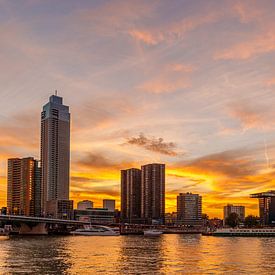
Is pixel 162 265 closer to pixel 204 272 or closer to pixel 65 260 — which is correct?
pixel 204 272

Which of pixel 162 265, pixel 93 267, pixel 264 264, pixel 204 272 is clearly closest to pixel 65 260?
pixel 93 267

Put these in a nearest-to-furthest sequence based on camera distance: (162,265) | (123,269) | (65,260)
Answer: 1. (123,269)
2. (162,265)
3. (65,260)

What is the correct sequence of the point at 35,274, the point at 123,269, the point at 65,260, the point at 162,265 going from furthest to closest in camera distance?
the point at 65,260 → the point at 162,265 → the point at 123,269 → the point at 35,274

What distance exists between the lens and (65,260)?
82.4 metres

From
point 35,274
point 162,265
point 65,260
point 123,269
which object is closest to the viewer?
point 35,274

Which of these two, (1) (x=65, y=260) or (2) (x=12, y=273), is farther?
(1) (x=65, y=260)

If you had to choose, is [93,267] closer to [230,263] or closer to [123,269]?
[123,269]

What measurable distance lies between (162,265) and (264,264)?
16.0m

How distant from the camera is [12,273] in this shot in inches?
2506

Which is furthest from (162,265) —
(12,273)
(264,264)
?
(12,273)

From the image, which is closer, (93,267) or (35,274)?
(35,274)

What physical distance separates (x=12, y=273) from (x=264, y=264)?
3790 cm

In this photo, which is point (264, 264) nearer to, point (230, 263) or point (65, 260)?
point (230, 263)

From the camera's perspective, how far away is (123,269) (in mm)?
70188
